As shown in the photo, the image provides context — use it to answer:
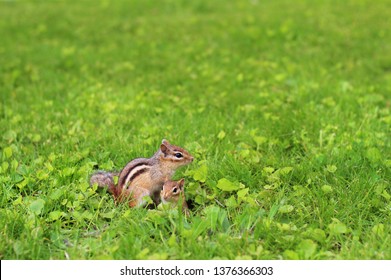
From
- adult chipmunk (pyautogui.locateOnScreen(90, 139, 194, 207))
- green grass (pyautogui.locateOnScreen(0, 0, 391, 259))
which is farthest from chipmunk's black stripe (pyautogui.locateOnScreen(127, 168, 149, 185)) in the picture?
green grass (pyautogui.locateOnScreen(0, 0, 391, 259))

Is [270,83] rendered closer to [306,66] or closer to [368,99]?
[306,66]

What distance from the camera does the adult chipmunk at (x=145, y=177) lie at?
468 centimetres

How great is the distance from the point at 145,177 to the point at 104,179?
41 centimetres

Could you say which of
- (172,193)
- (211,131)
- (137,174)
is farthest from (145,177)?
(211,131)

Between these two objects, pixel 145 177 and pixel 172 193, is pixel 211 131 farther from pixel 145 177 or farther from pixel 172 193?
pixel 172 193

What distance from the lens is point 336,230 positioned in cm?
412

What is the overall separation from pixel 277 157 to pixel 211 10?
31.4ft

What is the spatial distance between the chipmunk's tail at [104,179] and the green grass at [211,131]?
0.10 m

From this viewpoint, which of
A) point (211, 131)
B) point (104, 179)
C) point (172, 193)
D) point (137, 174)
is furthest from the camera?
point (211, 131)

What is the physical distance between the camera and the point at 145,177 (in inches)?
187

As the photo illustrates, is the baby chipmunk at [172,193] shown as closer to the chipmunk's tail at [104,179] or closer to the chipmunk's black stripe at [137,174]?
the chipmunk's black stripe at [137,174]

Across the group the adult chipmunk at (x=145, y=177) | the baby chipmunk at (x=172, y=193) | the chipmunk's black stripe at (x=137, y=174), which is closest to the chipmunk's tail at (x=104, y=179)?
the adult chipmunk at (x=145, y=177)

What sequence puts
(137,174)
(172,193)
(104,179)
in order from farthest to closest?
(104,179) → (137,174) → (172,193)
